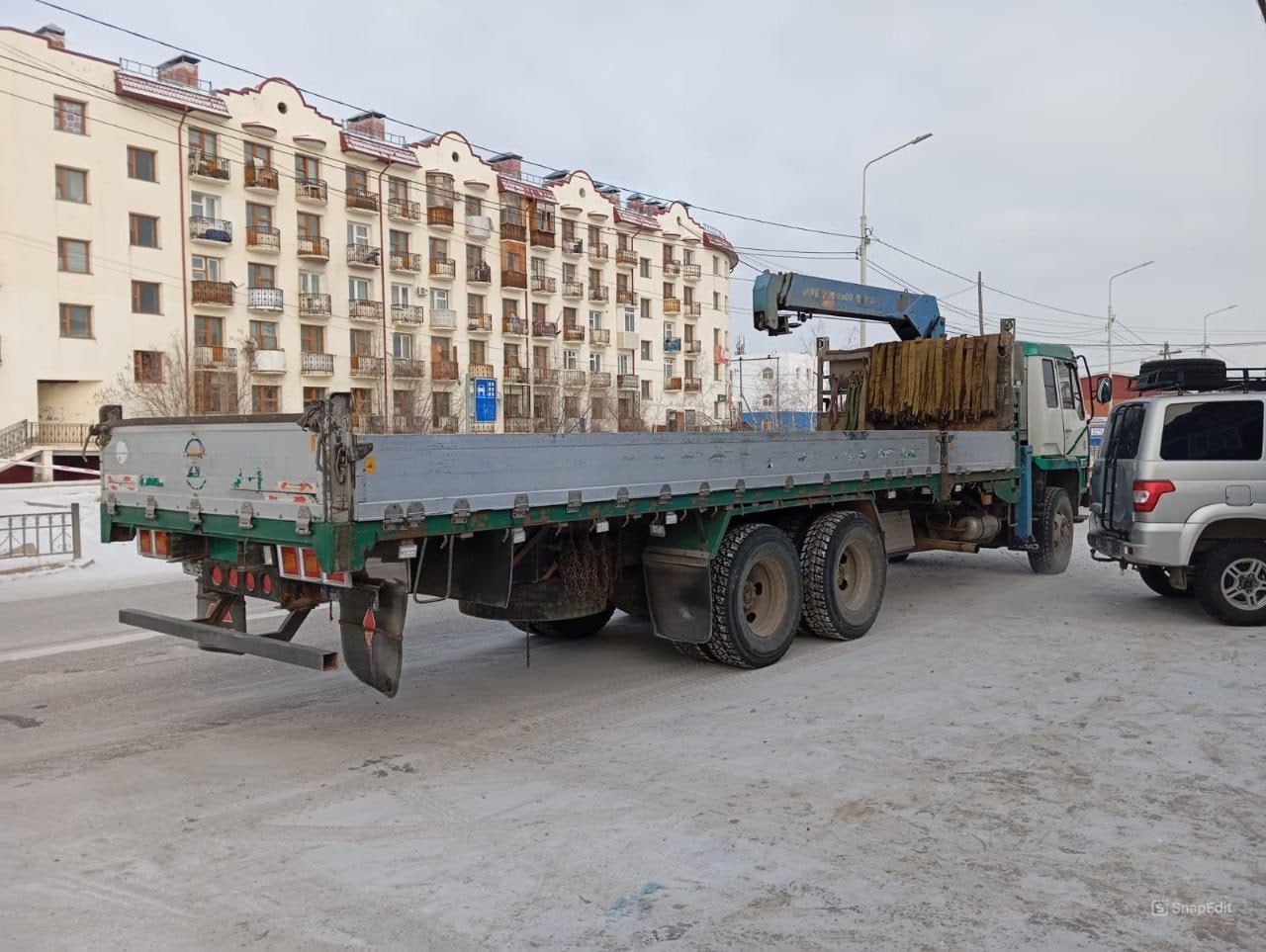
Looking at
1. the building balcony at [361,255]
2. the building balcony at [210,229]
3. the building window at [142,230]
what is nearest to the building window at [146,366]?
the building window at [142,230]

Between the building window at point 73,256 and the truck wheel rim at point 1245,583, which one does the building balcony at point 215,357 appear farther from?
the truck wheel rim at point 1245,583

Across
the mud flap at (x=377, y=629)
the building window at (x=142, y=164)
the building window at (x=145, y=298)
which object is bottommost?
the mud flap at (x=377, y=629)

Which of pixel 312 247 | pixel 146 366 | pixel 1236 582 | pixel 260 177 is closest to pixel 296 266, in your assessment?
pixel 312 247

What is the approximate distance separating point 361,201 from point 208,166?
7.41m

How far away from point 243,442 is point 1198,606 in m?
9.48

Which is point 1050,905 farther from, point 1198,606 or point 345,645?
point 1198,606

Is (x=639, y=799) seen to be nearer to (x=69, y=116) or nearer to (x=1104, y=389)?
(x=1104, y=389)

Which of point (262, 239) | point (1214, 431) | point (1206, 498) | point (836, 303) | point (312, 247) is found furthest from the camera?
point (312, 247)

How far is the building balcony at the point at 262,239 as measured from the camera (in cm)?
4181

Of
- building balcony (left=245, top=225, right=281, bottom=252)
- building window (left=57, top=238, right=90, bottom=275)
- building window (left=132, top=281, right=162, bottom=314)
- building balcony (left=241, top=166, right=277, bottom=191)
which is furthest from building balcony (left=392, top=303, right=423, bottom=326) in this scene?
building window (left=57, top=238, right=90, bottom=275)

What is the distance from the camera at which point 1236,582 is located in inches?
370

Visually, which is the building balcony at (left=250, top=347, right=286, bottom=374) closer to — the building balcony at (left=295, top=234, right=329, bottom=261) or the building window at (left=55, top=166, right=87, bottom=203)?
the building balcony at (left=295, top=234, right=329, bottom=261)

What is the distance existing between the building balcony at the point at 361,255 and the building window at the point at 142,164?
913cm

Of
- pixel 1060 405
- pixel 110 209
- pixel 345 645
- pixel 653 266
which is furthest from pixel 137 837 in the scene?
pixel 653 266
